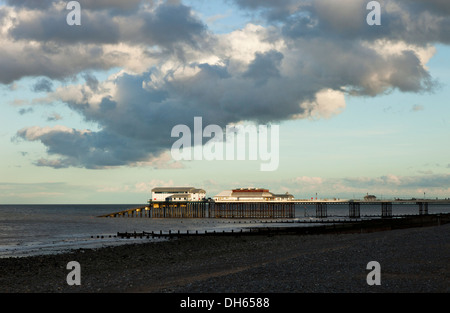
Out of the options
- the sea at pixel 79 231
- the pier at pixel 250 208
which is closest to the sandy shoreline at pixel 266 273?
the sea at pixel 79 231

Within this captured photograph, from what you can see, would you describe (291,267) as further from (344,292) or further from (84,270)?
(84,270)

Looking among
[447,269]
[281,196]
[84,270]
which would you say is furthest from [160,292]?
[281,196]

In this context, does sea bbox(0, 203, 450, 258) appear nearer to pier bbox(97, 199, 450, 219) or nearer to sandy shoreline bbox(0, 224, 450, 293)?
sandy shoreline bbox(0, 224, 450, 293)

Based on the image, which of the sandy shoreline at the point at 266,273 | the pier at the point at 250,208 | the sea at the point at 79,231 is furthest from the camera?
the pier at the point at 250,208

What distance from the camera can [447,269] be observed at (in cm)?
1948

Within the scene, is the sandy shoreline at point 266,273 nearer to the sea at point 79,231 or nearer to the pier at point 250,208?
the sea at point 79,231

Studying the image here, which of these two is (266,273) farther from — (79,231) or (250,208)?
(250,208)

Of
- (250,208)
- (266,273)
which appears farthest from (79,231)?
(266,273)

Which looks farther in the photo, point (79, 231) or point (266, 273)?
point (79, 231)

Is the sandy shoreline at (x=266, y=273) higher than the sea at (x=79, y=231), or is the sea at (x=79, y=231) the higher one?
the sandy shoreline at (x=266, y=273)

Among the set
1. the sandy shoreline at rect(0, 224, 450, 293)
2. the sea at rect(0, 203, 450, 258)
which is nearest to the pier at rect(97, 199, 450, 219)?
the sea at rect(0, 203, 450, 258)

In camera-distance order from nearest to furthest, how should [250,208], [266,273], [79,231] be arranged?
[266,273]
[79,231]
[250,208]

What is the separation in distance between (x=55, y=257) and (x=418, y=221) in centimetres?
4732

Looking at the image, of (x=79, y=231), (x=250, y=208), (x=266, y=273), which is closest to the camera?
(x=266, y=273)
